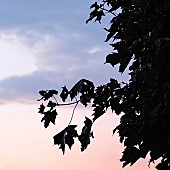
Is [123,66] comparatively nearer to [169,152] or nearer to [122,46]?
[122,46]

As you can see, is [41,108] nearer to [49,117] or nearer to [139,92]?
[49,117]

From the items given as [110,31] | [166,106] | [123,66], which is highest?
[110,31]

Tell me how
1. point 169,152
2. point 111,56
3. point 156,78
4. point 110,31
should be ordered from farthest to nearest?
point 110,31 → point 111,56 → point 169,152 → point 156,78

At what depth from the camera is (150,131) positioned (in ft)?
12.2

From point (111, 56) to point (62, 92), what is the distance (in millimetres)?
625

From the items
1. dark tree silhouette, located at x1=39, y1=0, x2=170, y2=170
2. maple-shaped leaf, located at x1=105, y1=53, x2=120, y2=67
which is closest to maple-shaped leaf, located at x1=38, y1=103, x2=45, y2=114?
dark tree silhouette, located at x1=39, y1=0, x2=170, y2=170

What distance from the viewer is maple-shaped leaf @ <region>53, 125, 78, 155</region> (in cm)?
412

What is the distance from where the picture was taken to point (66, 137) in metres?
4.18

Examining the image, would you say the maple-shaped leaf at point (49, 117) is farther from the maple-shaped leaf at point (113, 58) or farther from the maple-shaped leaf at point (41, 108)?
the maple-shaped leaf at point (113, 58)

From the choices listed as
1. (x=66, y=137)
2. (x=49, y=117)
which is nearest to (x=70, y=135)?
(x=66, y=137)

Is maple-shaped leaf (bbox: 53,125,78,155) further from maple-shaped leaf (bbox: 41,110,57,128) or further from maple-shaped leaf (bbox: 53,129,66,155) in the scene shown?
maple-shaped leaf (bbox: 41,110,57,128)

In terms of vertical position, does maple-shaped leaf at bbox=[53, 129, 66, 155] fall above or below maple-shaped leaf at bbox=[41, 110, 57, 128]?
below

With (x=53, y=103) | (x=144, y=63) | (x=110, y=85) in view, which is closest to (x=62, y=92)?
(x=53, y=103)

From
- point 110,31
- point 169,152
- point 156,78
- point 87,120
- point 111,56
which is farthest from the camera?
point 110,31
